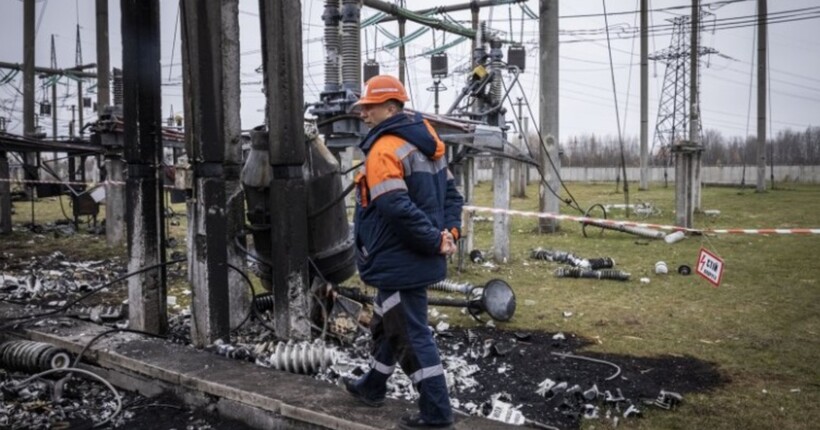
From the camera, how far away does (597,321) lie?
23.7ft

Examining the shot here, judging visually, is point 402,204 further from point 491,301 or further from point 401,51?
point 401,51

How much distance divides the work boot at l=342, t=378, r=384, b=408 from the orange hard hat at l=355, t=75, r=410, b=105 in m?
1.95

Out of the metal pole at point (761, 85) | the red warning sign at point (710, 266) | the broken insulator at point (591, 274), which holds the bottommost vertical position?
the broken insulator at point (591, 274)

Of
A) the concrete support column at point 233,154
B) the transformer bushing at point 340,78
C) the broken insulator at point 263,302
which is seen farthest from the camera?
the transformer bushing at point 340,78

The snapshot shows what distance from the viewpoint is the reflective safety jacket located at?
11.7 feet

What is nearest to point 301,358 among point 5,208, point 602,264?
point 602,264

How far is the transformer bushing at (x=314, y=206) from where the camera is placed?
5.88m

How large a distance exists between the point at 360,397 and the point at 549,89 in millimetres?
13026

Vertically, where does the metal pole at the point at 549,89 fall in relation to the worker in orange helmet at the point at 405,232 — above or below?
above

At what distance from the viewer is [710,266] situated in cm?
787

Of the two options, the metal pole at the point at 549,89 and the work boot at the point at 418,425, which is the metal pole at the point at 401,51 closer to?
the metal pole at the point at 549,89

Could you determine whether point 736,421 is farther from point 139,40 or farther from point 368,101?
point 139,40

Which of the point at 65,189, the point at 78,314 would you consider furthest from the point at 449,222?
the point at 65,189

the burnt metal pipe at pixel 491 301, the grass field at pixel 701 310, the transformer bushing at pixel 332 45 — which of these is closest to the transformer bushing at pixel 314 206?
the burnt metal pipe at pixel 491 301
